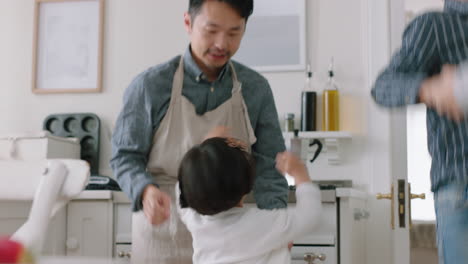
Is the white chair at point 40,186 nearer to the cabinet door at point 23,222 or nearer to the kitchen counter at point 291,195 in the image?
the cabinet door at point 23,222

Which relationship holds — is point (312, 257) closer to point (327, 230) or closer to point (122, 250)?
point (327, 230)

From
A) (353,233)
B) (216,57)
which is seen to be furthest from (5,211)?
(353,233)

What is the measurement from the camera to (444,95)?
2.68 ft

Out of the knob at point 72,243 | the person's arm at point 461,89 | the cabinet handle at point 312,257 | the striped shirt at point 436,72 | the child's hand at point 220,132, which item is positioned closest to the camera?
the person's arm at point 461,89

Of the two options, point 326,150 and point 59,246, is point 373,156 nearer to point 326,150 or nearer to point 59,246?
point 326,150

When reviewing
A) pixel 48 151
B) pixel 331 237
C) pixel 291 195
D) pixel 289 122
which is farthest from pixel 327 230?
Answer: pixel 48 151

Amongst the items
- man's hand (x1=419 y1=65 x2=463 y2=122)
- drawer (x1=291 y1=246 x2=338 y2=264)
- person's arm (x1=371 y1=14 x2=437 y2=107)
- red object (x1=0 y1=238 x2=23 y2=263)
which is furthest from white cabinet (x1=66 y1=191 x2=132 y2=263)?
red object (x1=0 y1=238 x2=23 y2=263)

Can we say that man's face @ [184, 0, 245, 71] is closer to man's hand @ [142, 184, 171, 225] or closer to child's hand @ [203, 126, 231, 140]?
child's hand @ [203, 126, 231, 140]

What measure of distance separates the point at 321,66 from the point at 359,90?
18 centimetres

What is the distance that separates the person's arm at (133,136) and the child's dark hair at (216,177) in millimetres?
157

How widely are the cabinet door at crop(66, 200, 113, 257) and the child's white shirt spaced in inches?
41.1

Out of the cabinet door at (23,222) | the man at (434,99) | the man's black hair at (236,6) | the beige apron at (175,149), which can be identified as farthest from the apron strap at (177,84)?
the man at (434,99)

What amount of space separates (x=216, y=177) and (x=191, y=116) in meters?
0.28

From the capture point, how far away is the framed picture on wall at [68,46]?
112 inches
